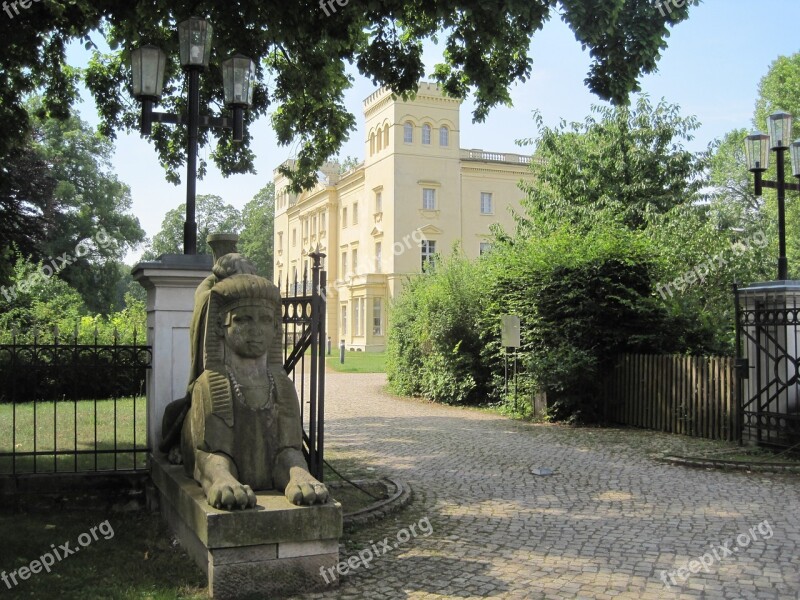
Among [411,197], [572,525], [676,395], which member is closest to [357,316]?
[411,197]

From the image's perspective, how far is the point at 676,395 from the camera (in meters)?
13.0

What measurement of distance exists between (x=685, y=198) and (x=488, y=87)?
14.9 meters

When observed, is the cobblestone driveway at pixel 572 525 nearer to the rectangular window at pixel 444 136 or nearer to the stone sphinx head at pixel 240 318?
the stone sphinx head at pixel 240 318

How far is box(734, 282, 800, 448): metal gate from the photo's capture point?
33.9ft

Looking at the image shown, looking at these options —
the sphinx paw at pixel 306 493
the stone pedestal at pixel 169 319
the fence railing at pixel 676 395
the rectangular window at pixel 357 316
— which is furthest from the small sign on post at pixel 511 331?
the rectangular window at pixel 357 316

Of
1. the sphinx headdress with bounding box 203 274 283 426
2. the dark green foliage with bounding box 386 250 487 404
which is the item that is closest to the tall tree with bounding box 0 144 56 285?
the sphinx headdress with bounding box 203 274 283 426

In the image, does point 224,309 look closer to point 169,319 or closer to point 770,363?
point 169,319

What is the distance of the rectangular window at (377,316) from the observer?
4906 cm

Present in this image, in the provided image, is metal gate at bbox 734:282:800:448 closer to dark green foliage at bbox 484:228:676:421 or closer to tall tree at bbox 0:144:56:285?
dark green foliage at bbox 484:228:676:421

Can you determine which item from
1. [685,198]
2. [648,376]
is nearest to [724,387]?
[648,376]

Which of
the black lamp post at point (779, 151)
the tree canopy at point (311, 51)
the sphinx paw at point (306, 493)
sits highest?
the tree canopy at point (311, 51)

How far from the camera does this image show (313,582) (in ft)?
16.4

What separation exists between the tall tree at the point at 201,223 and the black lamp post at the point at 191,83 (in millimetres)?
66213

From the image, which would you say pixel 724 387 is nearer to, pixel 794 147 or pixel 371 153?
pixel 794 147
